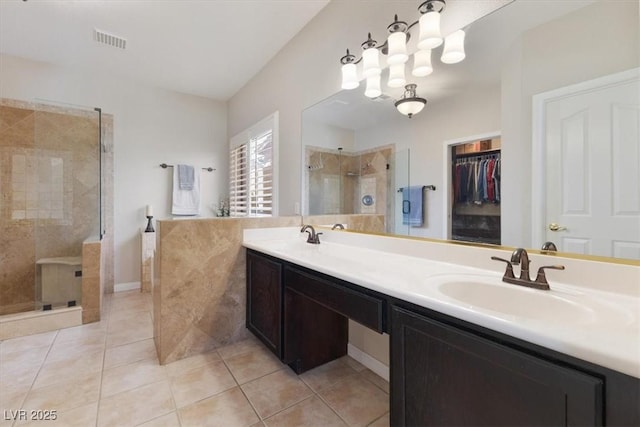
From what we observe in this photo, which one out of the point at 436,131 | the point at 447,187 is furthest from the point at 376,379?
the point at 436,131

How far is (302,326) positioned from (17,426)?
146 centimetres

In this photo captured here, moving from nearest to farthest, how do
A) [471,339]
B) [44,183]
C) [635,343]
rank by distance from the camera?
[635,343], [471,339], [44,183]

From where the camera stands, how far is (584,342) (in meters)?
0.58

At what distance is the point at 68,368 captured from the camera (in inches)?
72.0

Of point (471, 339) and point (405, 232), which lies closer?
point (471, 339)

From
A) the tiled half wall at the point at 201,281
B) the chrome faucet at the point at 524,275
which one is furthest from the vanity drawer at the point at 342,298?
the tiled half wall at the point at 201,281

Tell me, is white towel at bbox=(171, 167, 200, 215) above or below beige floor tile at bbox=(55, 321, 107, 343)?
above

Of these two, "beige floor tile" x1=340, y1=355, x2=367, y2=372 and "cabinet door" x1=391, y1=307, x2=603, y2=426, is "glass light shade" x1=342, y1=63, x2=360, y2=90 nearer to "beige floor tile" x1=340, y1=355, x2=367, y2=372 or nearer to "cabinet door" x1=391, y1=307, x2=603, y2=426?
"cabinet door" x1=391, y1=307, x2=603, y2=426

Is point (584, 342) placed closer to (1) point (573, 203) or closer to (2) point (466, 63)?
(1) point (573, 203)

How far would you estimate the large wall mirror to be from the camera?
2.94 feet

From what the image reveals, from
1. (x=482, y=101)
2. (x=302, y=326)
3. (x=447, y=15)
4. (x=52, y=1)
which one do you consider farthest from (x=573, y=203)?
(x=52, y=1)

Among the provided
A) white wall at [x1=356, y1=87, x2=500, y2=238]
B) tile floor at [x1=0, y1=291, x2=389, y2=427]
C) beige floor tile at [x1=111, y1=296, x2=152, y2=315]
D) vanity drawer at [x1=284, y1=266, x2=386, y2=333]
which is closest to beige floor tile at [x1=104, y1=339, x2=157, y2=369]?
tile floor at [x1=0, y1=291, x2=389, y2=427]

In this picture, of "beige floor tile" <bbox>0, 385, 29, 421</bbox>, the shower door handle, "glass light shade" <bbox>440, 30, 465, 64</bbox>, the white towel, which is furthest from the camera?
the white towel

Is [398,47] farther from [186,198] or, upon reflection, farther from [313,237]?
[186,198]
